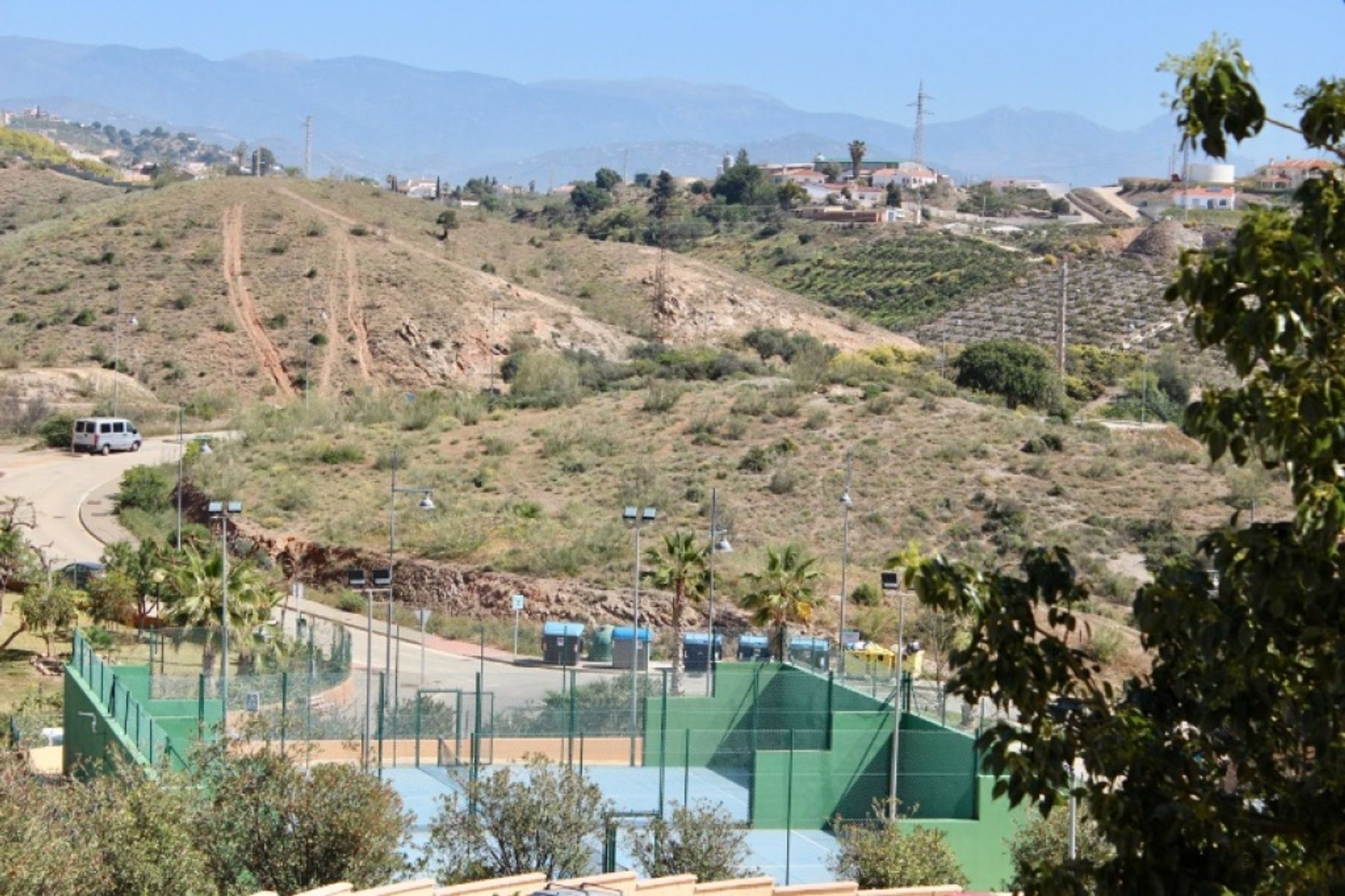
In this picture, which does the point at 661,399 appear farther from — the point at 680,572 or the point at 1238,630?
the point at 1238,630

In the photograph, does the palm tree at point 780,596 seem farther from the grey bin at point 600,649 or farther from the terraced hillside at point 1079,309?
the terraced hillside at point 1079,309

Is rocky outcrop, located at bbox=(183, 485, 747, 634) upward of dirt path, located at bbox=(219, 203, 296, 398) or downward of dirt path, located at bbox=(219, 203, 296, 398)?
downward

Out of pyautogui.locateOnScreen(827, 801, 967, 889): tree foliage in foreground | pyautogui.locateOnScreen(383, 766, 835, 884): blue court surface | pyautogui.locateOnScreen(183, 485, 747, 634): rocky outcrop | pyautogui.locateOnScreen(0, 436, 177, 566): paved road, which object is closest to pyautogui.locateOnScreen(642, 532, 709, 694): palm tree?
pyautogui.locateOnScreen(183, 485, 747, 634): rocky outcrop

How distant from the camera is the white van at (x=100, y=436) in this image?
64.8 metres

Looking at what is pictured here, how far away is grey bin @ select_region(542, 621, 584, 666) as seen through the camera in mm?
39688

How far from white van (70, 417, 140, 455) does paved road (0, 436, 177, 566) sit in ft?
1.21

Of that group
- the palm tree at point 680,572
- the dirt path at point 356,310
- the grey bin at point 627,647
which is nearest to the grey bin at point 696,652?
the palm tree at point 680,572

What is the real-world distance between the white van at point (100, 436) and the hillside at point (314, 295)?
10.2 m

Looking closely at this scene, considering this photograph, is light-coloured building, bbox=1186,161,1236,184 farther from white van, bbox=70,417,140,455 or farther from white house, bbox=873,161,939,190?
white van, bbox=70,417,140,455

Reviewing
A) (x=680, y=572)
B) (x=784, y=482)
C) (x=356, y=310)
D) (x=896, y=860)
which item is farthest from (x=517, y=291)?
(x=896, y=860)

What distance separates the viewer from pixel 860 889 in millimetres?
20391

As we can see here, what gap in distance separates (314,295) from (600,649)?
4859cm

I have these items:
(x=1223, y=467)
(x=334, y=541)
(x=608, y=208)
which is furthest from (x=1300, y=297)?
(x=608, y=208)

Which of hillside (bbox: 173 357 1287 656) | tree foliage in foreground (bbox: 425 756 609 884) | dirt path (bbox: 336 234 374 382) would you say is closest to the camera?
tree foliage in foreground (bbox: 425 756 609 884)
